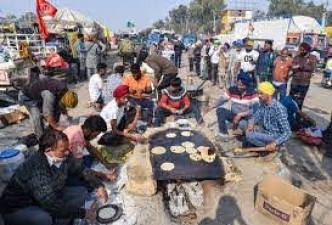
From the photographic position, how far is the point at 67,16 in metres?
20.1

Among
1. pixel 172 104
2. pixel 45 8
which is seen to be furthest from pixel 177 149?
pixel 45 8

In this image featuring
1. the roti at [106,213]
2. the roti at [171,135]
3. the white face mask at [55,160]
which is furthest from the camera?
the roti at [171,135]

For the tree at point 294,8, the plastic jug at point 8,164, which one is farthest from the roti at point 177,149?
the tree at point 294,8

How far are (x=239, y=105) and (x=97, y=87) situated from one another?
148 inches

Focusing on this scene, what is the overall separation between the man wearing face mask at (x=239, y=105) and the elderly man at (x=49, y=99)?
2931 mm

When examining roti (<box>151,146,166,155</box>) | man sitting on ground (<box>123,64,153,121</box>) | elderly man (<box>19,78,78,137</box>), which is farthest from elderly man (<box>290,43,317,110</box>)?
elderly man (<box>19,78,78,137</box>)

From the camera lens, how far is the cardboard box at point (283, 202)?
11.8 feet

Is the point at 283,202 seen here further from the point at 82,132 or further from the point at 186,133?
the point at 82,132

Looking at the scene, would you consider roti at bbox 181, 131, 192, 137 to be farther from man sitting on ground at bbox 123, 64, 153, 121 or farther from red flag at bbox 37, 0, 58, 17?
red flag at bbox 37, 0, 58, 17

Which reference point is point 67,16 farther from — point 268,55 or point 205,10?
point 205,10

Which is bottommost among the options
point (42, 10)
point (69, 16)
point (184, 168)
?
point (184, 168)

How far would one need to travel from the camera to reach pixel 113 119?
5453mm

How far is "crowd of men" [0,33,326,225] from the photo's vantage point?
3107mm

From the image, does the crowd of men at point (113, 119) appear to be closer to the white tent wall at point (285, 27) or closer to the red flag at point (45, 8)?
the red flag at point (45, 8)
